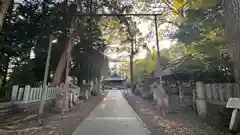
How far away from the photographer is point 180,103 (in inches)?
273

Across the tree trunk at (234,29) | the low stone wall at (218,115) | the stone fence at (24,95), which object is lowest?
the low stone wall at (218,115)

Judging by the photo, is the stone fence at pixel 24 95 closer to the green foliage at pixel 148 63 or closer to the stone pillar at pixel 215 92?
the stone pillar at pixel 215 92

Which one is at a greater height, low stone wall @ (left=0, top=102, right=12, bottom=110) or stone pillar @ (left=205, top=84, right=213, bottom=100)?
stone pillar @ (left=205, top=84, right=213, bottom=100)

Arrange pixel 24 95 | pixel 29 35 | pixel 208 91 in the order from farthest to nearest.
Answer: pixel 29 35, pixel 24 95, pixel 208 91

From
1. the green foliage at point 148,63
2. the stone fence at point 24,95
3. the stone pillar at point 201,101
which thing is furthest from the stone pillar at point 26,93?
the green foliage at point 148,63

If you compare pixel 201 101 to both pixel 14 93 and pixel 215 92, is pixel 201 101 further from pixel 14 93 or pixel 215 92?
pixel 14 93

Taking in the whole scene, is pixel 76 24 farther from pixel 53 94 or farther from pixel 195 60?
pixel 195 60

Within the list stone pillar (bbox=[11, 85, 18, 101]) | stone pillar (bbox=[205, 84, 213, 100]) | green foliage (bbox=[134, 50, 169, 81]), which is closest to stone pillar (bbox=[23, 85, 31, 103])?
stone pillar (bbox=[11, 85, 18, 101])

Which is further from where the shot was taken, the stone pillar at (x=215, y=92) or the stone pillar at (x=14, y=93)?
the stone pillar at (x=14, y=93)

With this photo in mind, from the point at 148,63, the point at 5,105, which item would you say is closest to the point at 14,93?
the point at 5,105

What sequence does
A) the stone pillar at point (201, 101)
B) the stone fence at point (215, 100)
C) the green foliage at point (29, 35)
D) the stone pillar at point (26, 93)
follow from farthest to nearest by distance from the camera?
the green foliage at point (29, 35) < the stone pillar at point (26, 93) < the stone pillar at point (201, 101) < the stone fence at point (215, 100)

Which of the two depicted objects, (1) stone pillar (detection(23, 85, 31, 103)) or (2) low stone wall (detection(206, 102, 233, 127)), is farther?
(1) stone pillar (detection(23, 85, 31, 103))

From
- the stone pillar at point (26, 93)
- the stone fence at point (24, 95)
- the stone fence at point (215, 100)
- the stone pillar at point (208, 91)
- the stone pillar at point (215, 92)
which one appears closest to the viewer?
the stone fence at point (215, 100)

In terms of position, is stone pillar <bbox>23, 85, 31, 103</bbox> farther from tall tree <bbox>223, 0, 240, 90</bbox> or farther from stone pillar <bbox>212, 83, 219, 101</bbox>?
stone pillar <bbox>212, 83, 219, 101</bbox>
